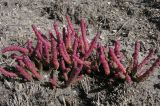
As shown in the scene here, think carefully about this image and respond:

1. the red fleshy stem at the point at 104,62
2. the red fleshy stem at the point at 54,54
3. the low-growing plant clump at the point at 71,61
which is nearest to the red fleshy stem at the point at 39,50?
the low-growing plant clump at the point at 71,61

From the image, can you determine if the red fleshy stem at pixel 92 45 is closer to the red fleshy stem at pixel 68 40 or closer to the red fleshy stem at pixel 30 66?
the red fleshy stem at pixel 68 40

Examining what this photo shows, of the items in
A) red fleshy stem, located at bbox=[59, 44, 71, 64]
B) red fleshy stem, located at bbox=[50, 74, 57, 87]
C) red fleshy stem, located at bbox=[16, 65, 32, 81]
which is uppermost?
red fleshy stem, located at bbox=[59, 44, 71, 64]

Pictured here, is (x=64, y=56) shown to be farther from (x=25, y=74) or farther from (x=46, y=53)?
(x=25, y=74)

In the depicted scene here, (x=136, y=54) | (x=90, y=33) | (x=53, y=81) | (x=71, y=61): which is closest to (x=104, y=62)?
(x=136, y=54)

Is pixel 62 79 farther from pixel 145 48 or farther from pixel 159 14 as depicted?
pixel 159 14

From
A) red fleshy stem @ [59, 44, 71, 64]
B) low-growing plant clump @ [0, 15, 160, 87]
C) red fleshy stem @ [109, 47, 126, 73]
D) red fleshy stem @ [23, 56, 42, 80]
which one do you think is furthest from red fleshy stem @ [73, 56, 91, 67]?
red fleshy stem @ [23, 56, 42, 80]

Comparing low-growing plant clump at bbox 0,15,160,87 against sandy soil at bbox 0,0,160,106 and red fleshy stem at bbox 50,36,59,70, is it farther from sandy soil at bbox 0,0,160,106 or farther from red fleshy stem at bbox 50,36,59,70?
sandy soil at bbox 0,0,160,106

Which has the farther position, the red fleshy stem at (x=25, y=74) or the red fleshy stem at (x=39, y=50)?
the red fleshy stem at (x=39, y=50)

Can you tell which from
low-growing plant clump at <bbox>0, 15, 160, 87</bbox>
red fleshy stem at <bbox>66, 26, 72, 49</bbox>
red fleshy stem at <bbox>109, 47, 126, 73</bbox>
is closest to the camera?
red fleshy stem at <bbox>109, 47, 126, 73</bbox>
